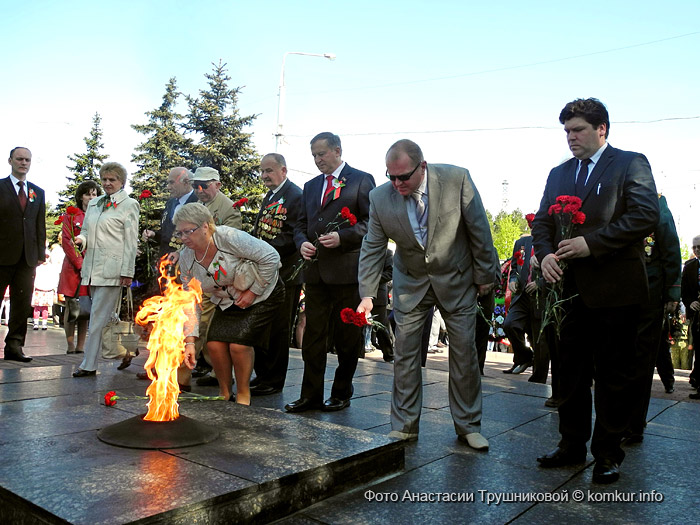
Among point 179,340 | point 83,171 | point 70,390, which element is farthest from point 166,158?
point 179,340

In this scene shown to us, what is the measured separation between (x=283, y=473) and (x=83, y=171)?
3138 cm

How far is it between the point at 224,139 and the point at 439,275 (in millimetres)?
23186

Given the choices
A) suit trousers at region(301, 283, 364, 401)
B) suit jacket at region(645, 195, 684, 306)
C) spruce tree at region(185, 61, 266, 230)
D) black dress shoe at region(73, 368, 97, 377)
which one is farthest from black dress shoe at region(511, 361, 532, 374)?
spruce tree at region(185, 61, 266, 230)

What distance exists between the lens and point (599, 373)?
375 cm

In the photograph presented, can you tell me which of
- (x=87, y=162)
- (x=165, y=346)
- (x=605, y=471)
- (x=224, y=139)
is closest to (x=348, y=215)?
(x=165, y=346)

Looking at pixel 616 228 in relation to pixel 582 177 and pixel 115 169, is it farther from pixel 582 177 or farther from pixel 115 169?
pixel 115 169

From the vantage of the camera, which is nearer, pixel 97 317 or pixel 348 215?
pixel 348 215

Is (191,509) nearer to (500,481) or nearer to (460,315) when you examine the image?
(500,481)

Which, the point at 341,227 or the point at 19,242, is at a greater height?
the point at 341,227

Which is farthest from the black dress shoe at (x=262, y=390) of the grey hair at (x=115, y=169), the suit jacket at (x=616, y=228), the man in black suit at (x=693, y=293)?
the man in black suit at (x=693, y=293)

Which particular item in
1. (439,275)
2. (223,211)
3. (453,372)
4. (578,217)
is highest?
(223,211)

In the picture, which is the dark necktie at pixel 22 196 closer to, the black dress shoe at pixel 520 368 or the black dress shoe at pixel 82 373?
the black dress shoe at pixel 82 373

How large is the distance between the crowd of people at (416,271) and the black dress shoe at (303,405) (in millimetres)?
15

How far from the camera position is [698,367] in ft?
26.4
